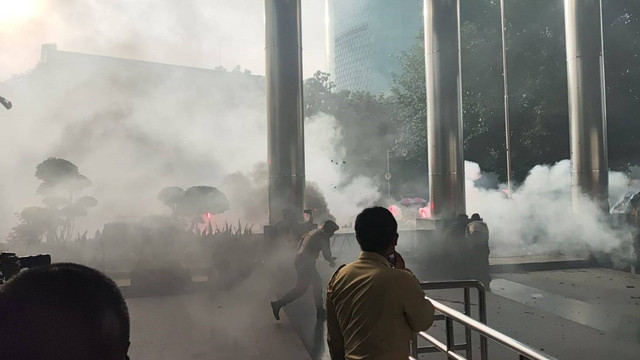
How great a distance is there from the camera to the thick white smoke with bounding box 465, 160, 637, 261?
41.2 feet

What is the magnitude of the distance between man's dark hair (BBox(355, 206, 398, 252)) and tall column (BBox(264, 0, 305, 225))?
30.2 ft

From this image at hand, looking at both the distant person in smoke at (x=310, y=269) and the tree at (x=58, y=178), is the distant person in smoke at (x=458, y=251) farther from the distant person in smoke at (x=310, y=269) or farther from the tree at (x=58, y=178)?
the tree at (x=58, y=178)

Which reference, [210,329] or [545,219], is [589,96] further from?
[210,329]

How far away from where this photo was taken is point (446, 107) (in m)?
13.0

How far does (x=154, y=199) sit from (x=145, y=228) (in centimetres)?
537

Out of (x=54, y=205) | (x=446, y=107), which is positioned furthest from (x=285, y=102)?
(x=54, y=205)

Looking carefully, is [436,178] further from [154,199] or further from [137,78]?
[137,78]

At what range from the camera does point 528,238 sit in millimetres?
15070

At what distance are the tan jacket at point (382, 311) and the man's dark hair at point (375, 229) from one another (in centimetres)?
7

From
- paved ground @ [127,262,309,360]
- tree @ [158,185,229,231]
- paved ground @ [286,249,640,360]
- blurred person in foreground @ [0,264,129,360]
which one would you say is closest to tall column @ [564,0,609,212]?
paved ground @ [286,249,640,360]

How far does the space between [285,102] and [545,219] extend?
8.33 meters

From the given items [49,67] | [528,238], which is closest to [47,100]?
[49,67]

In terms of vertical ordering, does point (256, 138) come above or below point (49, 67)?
below

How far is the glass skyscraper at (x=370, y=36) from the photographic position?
80688mm
